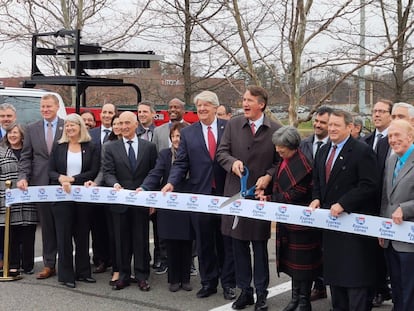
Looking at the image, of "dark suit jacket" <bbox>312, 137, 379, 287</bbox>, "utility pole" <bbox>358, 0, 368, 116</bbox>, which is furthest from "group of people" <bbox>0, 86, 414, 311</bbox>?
"utility pole" <bbox>358, 0, 368, 116</bbox>

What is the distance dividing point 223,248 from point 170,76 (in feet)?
34.5

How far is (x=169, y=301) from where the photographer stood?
18.6ft

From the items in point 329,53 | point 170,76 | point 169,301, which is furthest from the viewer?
point 170,76

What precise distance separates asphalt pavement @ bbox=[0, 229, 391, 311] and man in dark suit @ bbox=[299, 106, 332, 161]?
146 cm

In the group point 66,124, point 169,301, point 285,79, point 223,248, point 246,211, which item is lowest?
point 169,301

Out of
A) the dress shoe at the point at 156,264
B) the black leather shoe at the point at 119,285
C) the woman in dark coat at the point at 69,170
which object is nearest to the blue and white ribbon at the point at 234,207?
the woman in dark coat at the point at 69,170

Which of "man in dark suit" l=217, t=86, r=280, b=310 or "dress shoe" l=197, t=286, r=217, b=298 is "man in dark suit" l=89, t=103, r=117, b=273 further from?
"man in dark suit" l=217, t=86, r=280, b=310

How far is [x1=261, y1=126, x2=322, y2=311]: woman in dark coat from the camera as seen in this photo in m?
5.00

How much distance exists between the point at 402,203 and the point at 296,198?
958 mm

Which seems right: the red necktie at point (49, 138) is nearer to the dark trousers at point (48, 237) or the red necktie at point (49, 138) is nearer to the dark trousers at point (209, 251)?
the dark trousers at point (48, 237)

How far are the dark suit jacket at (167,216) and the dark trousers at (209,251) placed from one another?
98mm

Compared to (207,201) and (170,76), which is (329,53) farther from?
(170,76)

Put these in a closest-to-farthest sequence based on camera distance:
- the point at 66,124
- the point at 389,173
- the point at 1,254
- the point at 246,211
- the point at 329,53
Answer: the point at 389,173
the point at 246,211
the point at 66,124
the point at 1,254
the point at 329,53

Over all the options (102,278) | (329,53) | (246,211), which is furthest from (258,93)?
(329,53)
